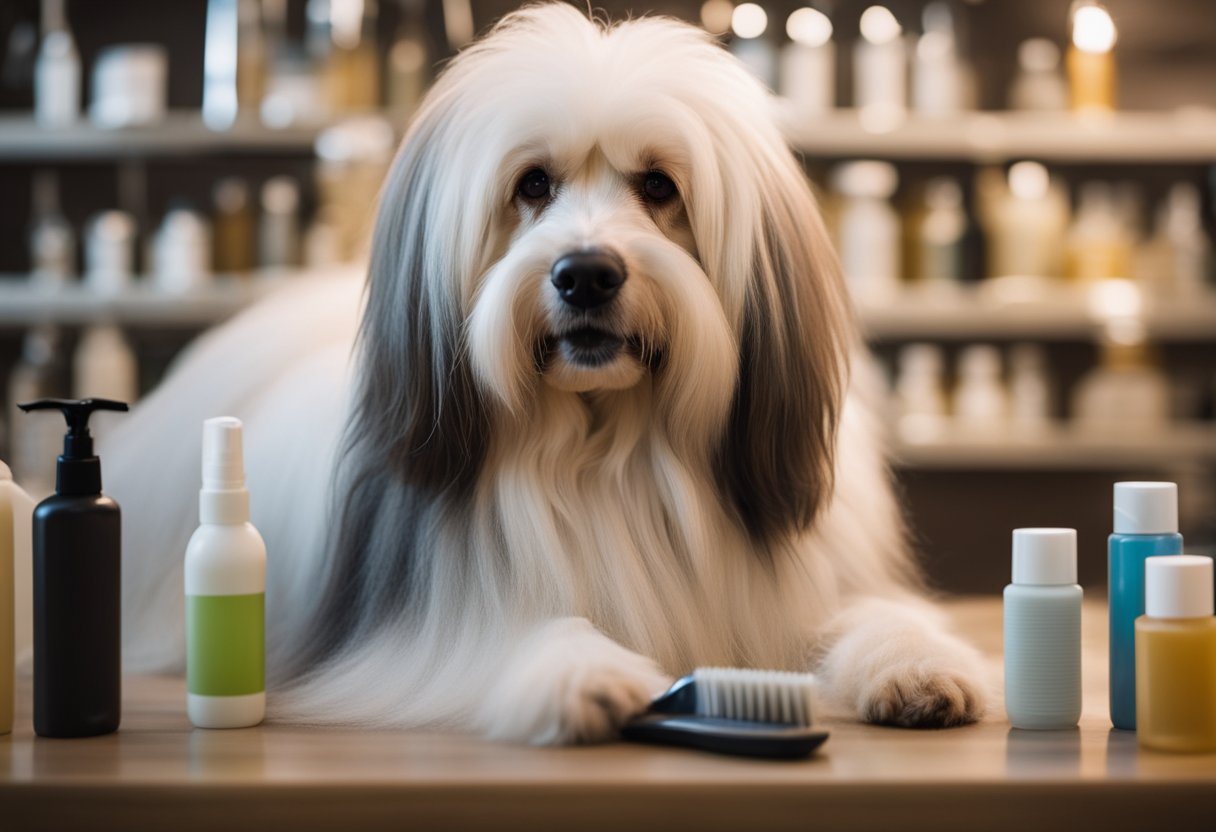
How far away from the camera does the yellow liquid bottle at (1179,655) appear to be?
109cm

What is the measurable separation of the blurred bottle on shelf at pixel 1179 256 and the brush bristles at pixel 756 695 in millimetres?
3198

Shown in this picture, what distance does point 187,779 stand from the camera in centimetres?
103

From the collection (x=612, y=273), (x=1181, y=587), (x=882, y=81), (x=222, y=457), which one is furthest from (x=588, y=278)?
(x=882, y=81)

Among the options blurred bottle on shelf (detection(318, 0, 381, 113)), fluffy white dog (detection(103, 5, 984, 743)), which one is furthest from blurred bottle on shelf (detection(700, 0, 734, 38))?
fluffy white dog (detection(103, 5, 984, 743))

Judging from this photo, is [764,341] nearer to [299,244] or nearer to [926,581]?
[926,581]

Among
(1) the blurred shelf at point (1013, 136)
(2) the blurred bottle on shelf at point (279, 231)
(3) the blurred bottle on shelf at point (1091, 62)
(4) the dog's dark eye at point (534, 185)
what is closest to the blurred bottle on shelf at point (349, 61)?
(2) the blurred bottle on shelf at point (279, 231)

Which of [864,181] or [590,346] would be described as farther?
[864,181]

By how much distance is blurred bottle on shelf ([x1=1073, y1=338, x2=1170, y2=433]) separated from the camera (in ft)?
13.1

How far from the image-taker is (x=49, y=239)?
3.90m

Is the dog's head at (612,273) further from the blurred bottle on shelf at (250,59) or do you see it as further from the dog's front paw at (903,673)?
the blurred bottle on shelf at (250,59)

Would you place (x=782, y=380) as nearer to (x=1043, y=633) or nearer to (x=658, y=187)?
(x=658, y=187)

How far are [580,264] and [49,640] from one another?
0.58 meters

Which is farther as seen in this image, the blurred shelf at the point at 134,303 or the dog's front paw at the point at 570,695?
the blurred shelf at the point at 134,303

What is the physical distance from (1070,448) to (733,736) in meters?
3.12
